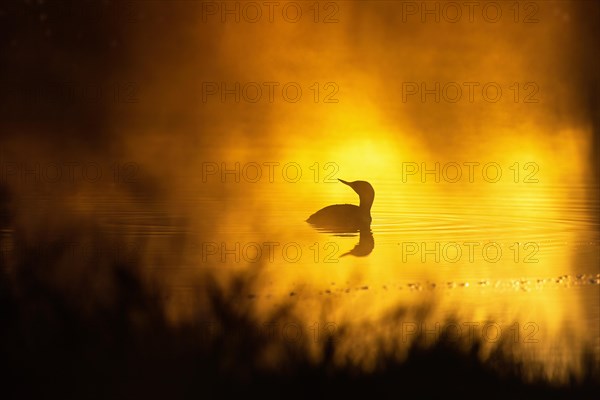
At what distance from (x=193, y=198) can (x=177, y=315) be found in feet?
17.3

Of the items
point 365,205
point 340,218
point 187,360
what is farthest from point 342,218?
point 187,360

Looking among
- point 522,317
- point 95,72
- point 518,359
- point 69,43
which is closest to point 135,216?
point 522,317

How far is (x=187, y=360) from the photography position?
14.9ft

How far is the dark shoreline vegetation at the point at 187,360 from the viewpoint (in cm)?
441

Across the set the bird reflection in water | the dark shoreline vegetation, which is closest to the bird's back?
the bird reflection in water

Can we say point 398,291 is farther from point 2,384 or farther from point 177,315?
point 2,384

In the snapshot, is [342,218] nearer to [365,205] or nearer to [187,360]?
[365,205]

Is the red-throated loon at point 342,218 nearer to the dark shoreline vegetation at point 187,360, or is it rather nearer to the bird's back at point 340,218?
the bird's back at point 340,218

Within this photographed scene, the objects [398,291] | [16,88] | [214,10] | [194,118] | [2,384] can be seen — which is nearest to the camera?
[2,384]

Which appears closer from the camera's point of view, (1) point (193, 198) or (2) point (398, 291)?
(2) point (398, 291)

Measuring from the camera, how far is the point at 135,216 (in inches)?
352

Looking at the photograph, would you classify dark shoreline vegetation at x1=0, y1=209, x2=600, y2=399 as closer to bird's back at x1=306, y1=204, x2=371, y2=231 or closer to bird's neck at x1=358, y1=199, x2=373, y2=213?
bird's back at x1=306, y1=204, x2=371, y2=231

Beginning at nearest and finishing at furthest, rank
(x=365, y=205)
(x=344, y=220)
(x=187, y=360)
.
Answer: (x=187, y=360) < (x=344, y=220) < (x=365, y=205)

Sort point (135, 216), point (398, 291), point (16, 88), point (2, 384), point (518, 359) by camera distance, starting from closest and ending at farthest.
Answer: point (2, 384), point (518, 359), point (398, 291), point (135, 216), point (16, 88)
